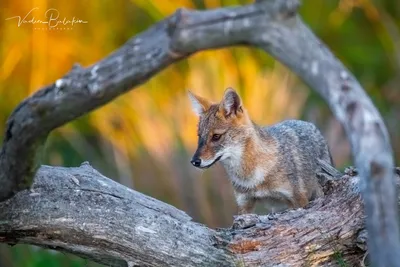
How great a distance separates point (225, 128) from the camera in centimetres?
763

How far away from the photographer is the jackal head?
7.55 metres

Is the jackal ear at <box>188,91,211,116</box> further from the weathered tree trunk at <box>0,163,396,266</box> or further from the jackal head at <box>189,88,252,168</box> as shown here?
the weathered tree trunk at <box>0,163,396,266</box>

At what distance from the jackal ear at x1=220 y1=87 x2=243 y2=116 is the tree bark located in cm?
291

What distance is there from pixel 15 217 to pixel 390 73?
10.0 meters

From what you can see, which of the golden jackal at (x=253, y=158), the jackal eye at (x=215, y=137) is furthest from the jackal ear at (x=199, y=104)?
the jackal eye at (x=215, y=137)

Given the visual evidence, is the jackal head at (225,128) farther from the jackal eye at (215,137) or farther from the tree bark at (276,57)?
the tree bark at (276,57)

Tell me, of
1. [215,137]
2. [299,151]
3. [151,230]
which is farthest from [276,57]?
[299,151]

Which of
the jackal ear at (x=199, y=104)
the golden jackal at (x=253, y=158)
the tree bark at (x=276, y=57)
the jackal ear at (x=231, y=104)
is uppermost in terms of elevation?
the jackal ear at (x=199, y=104)

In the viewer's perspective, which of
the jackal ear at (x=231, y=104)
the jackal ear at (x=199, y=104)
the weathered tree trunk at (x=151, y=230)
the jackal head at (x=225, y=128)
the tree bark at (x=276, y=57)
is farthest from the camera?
the jackal ear at (x=199, y=104)

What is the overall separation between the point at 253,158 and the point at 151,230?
1969 millimetres

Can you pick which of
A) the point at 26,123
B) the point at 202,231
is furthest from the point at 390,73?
the point at 26,123

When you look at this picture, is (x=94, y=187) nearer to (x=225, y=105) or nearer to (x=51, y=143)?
(x=225, y=105)

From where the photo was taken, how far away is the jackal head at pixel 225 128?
7.55 metres

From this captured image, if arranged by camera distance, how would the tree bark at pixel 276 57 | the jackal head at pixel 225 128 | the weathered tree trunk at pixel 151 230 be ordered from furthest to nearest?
the jackal head at pixel 225 128 → the weathered tree trunk at pixel 151 230 → the tree bark at pixel 276 57
